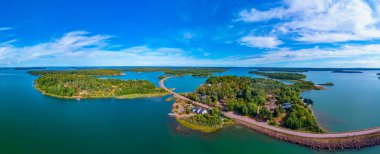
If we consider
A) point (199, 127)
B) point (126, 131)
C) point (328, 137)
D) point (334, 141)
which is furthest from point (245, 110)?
point (126, 131)

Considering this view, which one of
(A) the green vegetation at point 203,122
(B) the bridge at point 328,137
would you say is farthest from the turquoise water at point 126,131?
(A) the green vegetation at point 203,122

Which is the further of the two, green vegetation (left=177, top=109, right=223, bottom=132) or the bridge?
green vegetation (left=177, top=109, right=223, bottom=132)

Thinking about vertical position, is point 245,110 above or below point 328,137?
above

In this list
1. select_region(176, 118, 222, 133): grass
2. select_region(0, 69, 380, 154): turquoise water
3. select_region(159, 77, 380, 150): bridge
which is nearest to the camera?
select_region(0, 69, 380, 154): turquoise water

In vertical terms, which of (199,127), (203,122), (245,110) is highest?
(245,110)

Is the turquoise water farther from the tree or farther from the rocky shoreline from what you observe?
the tree

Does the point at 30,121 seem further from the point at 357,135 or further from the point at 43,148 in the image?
the point at 357,135

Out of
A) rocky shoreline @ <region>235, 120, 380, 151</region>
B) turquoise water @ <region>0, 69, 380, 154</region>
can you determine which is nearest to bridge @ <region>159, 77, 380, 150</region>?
rocky shoreline @ <region>235, 120, 380, 151</region>

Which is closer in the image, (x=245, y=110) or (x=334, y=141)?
(x=334, y=141)

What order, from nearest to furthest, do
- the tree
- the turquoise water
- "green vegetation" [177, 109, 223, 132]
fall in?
the turquoise water
"green vegetation" [177, 109, 223, 132]
the tree

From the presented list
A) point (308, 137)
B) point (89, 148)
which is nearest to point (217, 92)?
point (308, 137)

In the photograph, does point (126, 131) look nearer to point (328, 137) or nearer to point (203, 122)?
point (203, 122)

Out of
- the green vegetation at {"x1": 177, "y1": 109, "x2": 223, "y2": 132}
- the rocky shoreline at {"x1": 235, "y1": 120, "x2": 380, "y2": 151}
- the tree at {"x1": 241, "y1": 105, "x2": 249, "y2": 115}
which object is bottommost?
the rocky shoreline at {"x1": 235, "y1": 120, "x2": 380, "y2": 151}
